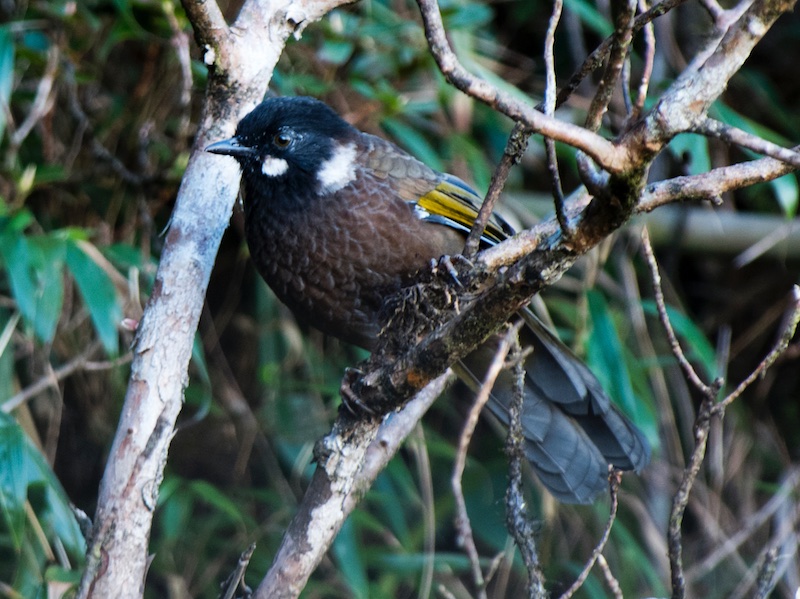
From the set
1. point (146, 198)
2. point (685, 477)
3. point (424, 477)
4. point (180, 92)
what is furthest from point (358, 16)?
point (685, 477)

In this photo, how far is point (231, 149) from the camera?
2.71 metres

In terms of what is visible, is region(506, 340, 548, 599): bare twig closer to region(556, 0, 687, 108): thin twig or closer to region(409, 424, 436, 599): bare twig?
region(556, 0, 687, 108): thin twig

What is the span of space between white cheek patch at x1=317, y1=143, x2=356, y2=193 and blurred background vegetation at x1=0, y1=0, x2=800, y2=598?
1.83ft

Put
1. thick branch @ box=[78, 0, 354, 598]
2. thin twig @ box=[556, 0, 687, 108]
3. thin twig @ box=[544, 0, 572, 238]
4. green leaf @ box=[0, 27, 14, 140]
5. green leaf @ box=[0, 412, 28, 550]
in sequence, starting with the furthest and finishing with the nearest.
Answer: green leaf @ box=[0, 27, 14, 140] < green leaf @ box=[0, 412, 28, 550] < thick branch @ box=[78, 0, 354, 598] < thin twig @ box=[556, 0, 687, 108] < thin twig @ box=[544, 0, 572, 238]

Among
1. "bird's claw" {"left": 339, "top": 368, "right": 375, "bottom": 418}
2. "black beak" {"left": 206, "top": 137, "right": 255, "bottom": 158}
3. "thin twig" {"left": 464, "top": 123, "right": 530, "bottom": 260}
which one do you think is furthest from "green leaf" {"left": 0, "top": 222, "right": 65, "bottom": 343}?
"thin twig" {"left": 464, "top": 123, "right": 530, "bottom": 260}

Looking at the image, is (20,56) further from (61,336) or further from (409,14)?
(409,14)

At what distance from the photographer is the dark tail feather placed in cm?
304

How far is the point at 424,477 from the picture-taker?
3670mm

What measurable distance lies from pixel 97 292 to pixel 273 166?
2.38ft

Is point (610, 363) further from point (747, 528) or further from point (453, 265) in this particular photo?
point (453, 265)

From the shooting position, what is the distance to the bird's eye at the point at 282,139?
121 inches

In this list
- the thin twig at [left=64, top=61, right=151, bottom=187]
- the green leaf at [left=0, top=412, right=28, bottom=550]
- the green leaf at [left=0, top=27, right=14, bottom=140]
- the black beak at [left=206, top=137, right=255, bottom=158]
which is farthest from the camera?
the thin twig at [left=64, top=61, right=151, bottom=187]

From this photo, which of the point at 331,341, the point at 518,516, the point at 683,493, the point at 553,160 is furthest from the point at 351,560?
the point at 553,160

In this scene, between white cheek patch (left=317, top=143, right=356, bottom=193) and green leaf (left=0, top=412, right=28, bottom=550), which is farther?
white cheek patch (left=317, top=143, right=356, bottom=193)
